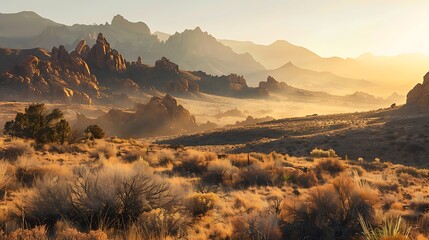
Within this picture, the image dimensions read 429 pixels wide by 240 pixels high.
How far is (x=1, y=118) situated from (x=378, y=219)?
251 ft

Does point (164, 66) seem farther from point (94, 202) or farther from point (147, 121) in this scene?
point (94, 202)

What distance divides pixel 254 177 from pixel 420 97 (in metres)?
63.5

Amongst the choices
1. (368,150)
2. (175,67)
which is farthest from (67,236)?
(175,67)

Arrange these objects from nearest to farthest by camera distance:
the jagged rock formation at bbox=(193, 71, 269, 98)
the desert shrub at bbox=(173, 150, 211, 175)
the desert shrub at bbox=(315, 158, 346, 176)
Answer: the desert shrub at bbox=(173, 150, 211, 175)
the desert shrub at bbox=(315, 158, 346, 176)
the jagged rock formation at bbox=(193, 71, 269, 98)

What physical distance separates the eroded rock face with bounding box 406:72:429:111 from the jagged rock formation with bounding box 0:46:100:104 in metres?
88.8

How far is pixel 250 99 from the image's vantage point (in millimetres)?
171375

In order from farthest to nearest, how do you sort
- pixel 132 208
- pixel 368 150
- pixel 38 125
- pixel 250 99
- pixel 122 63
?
pixel 250 99 → pixel 122 63 → pixel 368 150 → pixel 38 125 → pixel 132 208

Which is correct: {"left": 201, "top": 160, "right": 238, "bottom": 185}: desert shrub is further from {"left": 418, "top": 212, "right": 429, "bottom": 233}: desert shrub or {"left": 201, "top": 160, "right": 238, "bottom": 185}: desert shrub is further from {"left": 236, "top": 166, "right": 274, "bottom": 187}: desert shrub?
{"left": 418, "top": 212, "right": 429, "bottom": 233}: desert shrub

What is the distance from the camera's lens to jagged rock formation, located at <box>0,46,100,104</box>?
10419 cm

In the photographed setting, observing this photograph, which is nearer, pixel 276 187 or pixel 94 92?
pixel 276 187

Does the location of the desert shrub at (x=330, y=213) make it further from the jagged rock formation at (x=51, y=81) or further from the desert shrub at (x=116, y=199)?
the jagged rock formation at (x=51, y=81)

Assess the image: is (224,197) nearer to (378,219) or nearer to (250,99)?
(378,219)

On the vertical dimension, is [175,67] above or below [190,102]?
above

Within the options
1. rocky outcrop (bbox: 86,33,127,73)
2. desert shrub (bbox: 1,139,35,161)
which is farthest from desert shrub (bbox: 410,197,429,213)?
rocky outcrop (bbox: 86,33,127,73)
